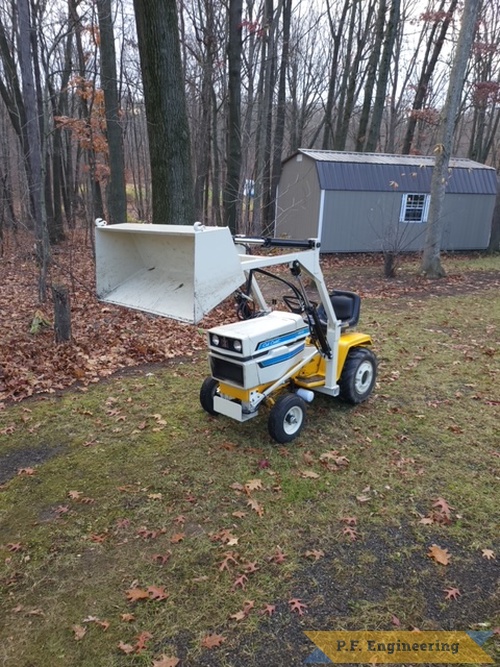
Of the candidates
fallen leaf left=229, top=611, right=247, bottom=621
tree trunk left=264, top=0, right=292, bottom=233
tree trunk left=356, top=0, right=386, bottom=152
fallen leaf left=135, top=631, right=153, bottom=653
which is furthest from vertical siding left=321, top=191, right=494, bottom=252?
fallen leaf left=135, top=631, right=153, bottom=653

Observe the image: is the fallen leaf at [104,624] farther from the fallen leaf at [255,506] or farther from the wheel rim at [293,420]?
the wheel rim at [293,420]

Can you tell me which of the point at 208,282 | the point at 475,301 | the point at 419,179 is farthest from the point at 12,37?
the point at 208,282

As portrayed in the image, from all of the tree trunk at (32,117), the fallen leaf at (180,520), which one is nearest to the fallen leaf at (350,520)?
the fallen leaf at (180,520)

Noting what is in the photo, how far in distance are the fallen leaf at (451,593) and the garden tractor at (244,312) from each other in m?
1.91

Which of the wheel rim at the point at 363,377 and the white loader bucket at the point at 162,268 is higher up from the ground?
the white loader bucket at the point at 162,268

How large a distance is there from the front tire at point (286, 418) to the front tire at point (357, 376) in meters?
0.76

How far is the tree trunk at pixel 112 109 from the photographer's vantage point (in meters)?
13.5

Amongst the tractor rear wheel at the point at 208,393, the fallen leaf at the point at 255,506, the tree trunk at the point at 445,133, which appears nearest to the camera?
the fallen leaf at the point at 255,506

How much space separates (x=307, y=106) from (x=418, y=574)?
31863 mm

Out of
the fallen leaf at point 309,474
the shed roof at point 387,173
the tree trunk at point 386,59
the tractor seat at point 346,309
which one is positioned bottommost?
the fallen leaf at point 309,474

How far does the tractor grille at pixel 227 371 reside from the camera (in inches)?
164

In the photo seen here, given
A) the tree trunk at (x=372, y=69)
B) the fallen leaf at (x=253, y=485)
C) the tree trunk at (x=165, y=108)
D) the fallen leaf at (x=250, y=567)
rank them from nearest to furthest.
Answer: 1. the fallen leaf at (x=250, y=567)
2. the fallen leaf at (x=253, y=485)
3. the tree trunk at (x=165, y=108)
4. the tree trunk at (x=372, y=69)

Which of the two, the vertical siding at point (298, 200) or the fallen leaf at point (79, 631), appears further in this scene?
the vertical siding at point (298, 200)

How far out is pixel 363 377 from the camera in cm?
541
